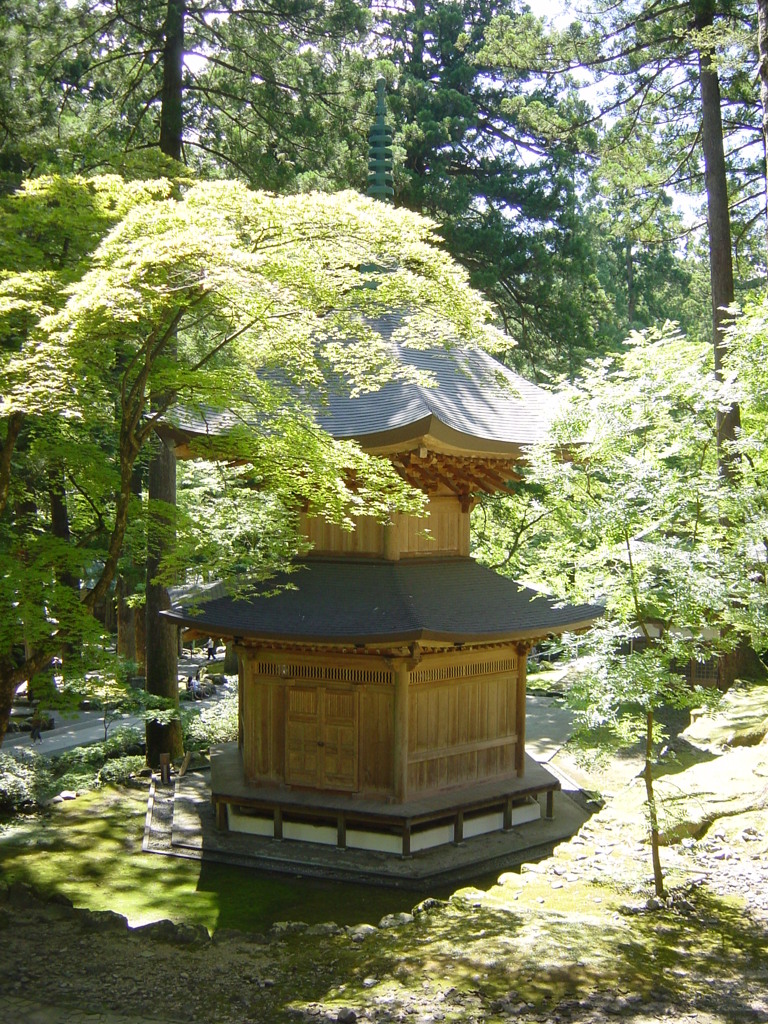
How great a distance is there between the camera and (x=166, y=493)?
14672 millimetres

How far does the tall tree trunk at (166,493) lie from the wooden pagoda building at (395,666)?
3.30 meters

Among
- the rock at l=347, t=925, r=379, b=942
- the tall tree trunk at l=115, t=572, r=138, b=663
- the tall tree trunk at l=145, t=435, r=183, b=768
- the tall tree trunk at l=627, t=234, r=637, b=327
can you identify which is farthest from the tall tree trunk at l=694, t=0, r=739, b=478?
the tall tree trunk at l=627, t=234, r=637, b=327

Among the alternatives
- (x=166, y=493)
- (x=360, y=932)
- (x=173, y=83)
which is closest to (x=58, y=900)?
(x=360, y=932)

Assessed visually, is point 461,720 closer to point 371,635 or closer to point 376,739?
point 376,739

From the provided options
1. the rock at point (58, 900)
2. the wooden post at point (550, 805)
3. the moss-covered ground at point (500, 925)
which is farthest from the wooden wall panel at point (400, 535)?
the rock at point (58, 900)

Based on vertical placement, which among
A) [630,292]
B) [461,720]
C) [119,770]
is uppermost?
[630,292]

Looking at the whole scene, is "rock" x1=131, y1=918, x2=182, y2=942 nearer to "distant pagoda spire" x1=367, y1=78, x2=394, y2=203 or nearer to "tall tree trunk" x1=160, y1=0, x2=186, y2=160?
"distant pagoda spire" x1=367, y1=78, x2=394, y2=203

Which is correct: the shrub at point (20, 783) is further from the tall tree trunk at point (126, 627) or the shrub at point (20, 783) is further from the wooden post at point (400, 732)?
the tall tree trunk at point (126, 627)

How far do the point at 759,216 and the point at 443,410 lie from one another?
983cm

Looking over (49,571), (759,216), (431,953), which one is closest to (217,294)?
(49,571)

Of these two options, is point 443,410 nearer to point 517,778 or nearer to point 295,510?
point 295,510

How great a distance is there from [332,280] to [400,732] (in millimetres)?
5386

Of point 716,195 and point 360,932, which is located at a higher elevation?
point 716,195

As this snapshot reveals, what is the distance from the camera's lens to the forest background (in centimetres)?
730
